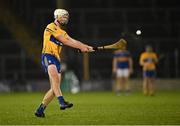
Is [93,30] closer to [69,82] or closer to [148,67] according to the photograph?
[69,82]

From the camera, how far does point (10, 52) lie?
1390 inches

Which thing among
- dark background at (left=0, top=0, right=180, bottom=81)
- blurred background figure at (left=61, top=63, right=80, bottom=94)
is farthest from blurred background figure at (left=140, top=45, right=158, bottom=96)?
dark background at (left=0, top=0, right=180, bottom=81)

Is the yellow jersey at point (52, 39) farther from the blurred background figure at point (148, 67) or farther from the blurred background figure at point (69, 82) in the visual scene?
the blurred background figure at point (69, 82)

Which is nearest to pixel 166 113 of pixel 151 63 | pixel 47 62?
pixel 47 62

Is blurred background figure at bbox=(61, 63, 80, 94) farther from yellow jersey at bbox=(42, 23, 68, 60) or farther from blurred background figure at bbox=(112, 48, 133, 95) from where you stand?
yellow jersey at bbox=(42, 23, 68, 60)

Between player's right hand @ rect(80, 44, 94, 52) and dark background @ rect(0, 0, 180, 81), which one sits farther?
dark background @ rect(0, 0, 180, 81)

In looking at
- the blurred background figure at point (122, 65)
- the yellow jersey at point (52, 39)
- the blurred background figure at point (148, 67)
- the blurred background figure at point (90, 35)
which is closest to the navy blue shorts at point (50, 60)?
the yellow jersey at point (52, 39)

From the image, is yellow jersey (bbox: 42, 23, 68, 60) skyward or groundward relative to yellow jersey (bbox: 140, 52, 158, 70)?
skyward

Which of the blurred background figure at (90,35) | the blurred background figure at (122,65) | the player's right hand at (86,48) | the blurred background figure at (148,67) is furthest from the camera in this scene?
the blurred background figure at (90,35)

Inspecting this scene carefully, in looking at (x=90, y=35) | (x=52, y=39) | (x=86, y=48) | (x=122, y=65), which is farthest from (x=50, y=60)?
(x=90, y=35)

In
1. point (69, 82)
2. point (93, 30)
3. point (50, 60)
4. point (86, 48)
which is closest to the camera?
point (86, 48)

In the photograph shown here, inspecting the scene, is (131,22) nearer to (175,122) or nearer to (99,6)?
(99,6)

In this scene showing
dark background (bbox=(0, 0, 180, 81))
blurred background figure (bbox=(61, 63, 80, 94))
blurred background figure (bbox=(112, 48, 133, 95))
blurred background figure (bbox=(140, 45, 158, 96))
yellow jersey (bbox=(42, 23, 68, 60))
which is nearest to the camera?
yellow jersey (bbox=(42, 23, 68, 60))

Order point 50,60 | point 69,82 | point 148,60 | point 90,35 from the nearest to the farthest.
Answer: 1. point 50,60
2. point 148,60
3. point 69,82
4. point 90,35
